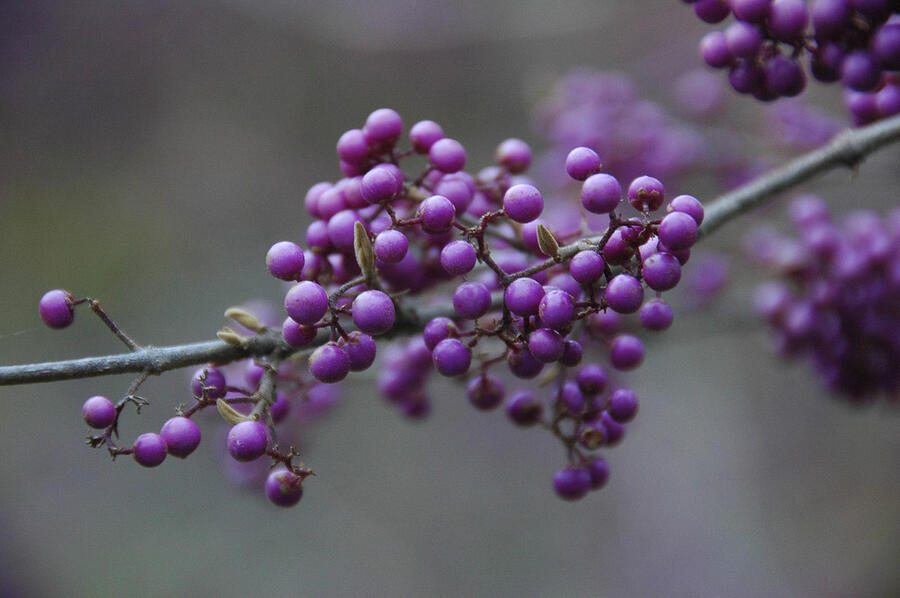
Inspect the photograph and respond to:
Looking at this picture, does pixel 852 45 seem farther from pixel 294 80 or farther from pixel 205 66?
pixel 205 66

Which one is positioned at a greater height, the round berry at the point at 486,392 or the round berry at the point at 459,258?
the round berry at the point at 459,258

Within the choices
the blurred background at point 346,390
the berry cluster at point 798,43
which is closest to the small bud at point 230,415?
the berry cluster at point 798,43

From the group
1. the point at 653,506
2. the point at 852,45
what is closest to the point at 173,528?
the point at 653,506

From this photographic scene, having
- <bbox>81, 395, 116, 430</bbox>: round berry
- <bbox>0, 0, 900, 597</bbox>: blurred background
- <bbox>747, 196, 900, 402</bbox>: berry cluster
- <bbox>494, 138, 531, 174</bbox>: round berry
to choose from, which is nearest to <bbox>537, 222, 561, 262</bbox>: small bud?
<bbox>494, 138, 531, 174</bbox>: round berry

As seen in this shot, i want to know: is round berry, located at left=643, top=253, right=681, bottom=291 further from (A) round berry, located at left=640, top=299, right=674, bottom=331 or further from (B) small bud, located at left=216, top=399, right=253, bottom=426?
(B) small bud, located at left=216, top=399, right=253, bottom=426

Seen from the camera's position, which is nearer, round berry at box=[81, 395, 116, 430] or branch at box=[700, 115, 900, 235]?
round berry at box=[81, 395, 116, 430]

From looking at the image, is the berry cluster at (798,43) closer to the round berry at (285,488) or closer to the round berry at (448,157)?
the round berry at (448,157)

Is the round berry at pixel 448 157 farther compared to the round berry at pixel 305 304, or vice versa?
the round berry at pixel 448 157

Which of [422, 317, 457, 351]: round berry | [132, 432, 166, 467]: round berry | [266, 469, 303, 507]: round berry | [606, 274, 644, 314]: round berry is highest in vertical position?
[606, 274, 644, 314]: round berry
